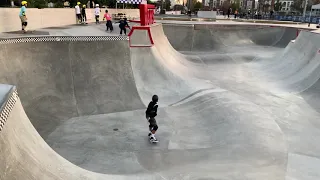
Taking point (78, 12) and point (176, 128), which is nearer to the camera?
point (176, 128)

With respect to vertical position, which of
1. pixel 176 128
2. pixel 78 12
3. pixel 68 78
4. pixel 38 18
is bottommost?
pixel 176 128

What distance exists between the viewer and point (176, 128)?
8711 millimetres

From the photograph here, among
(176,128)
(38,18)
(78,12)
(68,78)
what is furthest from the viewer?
(78,12)

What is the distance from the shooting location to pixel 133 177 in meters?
5.68

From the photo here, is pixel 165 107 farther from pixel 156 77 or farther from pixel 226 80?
pixel 226 80

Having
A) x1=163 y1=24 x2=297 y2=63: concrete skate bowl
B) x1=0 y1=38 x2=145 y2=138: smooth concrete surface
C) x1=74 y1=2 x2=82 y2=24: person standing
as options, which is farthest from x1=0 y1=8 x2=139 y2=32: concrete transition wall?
x1=163 y1=24 x2=297 y2=63: concrete skate bowl

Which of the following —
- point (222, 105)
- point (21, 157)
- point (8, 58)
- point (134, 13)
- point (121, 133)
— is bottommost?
point (121, 133)

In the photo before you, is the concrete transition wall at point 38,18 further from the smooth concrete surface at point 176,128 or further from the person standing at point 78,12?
the smooth concrete surface at point 176,128

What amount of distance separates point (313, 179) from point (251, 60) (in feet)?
46.9

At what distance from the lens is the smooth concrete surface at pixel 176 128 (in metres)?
5.25

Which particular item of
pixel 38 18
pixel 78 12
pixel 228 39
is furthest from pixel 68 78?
pixel 228 39

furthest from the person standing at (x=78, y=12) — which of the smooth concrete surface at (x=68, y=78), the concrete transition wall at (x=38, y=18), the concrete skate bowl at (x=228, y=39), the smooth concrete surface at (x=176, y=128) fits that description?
the smooth concrete surface at (x=68, y=78)

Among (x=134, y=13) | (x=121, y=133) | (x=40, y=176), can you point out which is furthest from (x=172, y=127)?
(x=134, y=13)

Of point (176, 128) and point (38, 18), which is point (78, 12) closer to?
point (38, 18)
